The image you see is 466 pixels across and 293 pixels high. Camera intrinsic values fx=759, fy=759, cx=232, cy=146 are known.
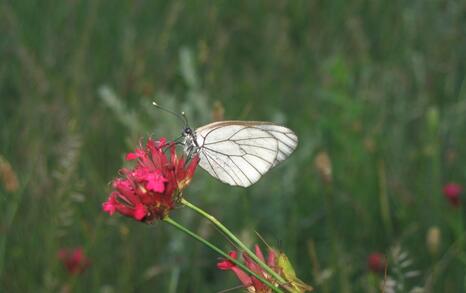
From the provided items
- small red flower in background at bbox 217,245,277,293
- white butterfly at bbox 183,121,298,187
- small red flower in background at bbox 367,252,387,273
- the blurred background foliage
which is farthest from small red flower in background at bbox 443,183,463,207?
small red flower in background at bbox 217,245,277,293

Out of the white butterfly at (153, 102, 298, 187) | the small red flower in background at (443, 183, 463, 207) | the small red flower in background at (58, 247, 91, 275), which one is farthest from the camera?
the small red flower in background at (443, 183, 463, 207)

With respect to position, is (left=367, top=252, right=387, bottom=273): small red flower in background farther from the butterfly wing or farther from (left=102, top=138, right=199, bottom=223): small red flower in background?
(left=102, top=138, right=199, bottom=223): small red flower in background

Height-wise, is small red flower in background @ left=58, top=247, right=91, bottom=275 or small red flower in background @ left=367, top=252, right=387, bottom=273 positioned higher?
small red flower in background @ left=58, top=247, right=91, bottom=275

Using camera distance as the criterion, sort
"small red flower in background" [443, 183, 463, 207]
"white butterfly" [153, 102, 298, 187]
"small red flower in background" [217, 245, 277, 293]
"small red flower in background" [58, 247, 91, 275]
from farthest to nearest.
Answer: "small red flower in background" [443, 183, 463, 207] → "small red flower in background" [58, 247, 91, 275] → "white butterfly" [153, 102, 298, 187] → "small red flower in background" [217, 245, 277, 293]

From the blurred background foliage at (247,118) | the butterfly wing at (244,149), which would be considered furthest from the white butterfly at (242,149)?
the blurred background foliage at (247,118)

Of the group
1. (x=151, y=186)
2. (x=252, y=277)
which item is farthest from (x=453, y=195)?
(x=151, y=186)

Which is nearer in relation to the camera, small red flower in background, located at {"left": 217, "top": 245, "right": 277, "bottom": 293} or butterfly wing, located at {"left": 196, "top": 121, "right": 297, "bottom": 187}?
small red flower in background, located at {"left": 217, "top": 245, "right": 277, "bottom": 293}

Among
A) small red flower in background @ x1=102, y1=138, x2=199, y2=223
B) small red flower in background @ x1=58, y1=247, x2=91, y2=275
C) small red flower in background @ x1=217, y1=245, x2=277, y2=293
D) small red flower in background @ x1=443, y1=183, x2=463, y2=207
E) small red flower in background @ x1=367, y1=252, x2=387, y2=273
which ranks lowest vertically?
small red flower in background @ x1=217, y1=245, x2=277, y2=293
